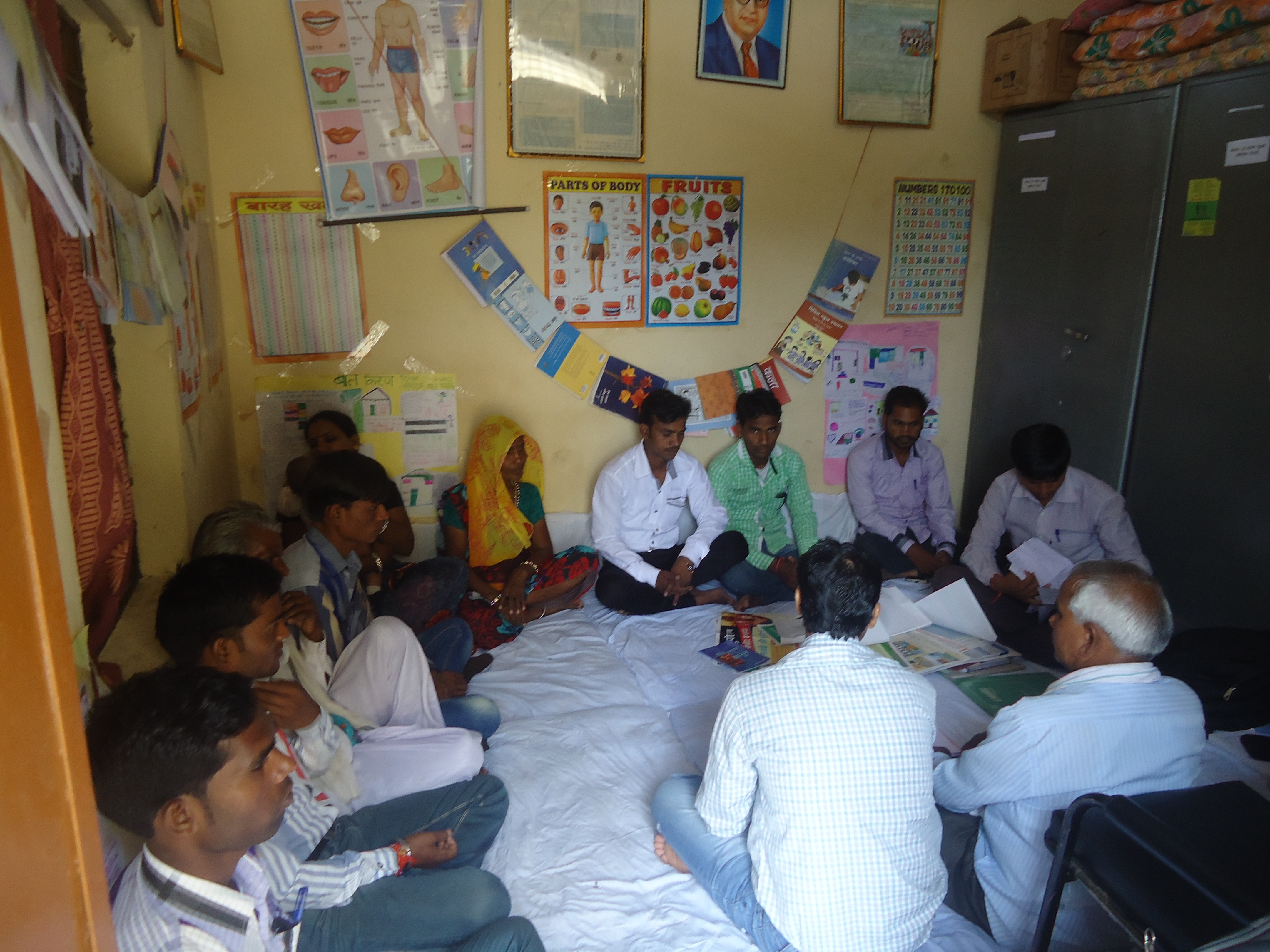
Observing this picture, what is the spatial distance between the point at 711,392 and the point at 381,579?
5.40ft

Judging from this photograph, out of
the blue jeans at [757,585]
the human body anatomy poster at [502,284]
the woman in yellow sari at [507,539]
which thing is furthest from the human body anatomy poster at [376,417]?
the blue jeans at [757,585]

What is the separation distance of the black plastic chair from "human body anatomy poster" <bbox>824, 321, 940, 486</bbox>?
2.66m

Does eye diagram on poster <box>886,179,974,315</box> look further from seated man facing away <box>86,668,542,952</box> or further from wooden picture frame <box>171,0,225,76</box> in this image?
seated man facing away <box>86,668,542,952</box>

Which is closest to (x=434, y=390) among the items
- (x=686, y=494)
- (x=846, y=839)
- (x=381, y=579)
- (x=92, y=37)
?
(x=381, y=579)

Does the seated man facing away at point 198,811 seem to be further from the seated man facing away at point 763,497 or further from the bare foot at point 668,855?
the seated man facing away at point 763,497

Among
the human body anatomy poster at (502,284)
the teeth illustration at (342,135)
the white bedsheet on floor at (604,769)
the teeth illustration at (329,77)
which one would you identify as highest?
the teeth illustration at (329,77)

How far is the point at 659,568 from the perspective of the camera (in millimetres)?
3500

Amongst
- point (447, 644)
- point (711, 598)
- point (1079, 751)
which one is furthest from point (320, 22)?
point (1079, 751)

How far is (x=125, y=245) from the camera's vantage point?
66.1 inches

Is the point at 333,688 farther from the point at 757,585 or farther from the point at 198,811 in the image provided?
the point at 757,585

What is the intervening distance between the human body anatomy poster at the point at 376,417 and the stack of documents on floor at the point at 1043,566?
2.27 metres

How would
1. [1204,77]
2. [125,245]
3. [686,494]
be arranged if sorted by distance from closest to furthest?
[125,245] → [1204,77] → [686,494]

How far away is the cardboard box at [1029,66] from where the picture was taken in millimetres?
3348

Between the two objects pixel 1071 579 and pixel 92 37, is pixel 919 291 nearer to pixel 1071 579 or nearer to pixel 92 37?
pixel 1071 579
